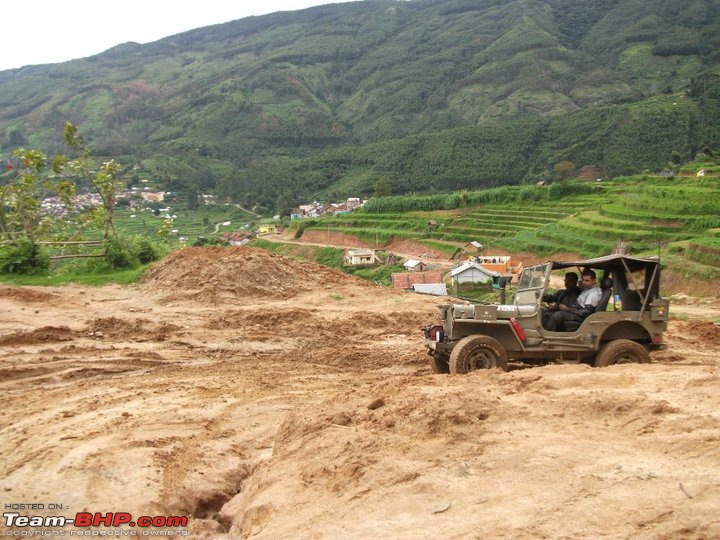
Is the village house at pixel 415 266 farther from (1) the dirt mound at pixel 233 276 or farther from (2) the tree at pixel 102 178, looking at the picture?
(1) the dirt mound at pixel 233 276

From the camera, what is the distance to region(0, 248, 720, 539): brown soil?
4.61m

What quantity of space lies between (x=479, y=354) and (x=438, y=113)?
151098mm

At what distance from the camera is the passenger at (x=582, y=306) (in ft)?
31.1

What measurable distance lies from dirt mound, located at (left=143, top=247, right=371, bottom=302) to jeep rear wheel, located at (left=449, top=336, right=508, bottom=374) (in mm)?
8159

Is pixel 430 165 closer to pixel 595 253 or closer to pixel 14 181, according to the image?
pixel 595 253

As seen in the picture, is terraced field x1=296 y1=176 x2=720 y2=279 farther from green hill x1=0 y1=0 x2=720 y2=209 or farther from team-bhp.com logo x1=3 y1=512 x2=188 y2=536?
team-bhp.com logo x1=3 y1=512 x2=188 y2=536

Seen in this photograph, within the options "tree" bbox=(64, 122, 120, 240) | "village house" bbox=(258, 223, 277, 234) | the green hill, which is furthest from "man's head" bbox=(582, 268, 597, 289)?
the green hill

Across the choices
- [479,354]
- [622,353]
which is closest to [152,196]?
[479,354]

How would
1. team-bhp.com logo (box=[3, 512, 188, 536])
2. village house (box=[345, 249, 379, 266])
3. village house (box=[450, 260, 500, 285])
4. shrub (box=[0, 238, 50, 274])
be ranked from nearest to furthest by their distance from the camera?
team-bhp.com logo (box=[3, 512, 188, 536]) → shrub (box=[0, 238, 50, 274]) → village house (box=[450, 260, 500, 285]) → village house (box=[345, 249, 379, 266])

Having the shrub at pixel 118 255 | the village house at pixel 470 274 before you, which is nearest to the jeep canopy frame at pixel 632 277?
the shrub at pixel 118 255

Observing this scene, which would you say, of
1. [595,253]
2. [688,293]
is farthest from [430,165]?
[688,293]

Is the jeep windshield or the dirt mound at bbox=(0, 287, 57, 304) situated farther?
the dirt mound at bbox=(0, 287, 57, 304)

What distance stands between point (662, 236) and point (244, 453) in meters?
36.3

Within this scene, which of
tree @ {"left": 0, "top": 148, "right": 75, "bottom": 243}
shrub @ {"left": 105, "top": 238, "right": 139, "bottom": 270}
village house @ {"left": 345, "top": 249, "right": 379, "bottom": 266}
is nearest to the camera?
shrub @ {"left": 105, "top": 238, "right": 139, "bottom": 270}
